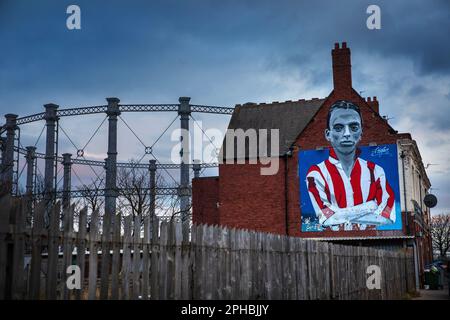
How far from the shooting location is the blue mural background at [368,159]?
104 ft

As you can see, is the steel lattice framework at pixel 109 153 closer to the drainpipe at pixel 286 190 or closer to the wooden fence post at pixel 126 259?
the drainpipe at pixel 286 190

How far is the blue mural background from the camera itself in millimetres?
31688

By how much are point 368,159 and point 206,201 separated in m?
12.4

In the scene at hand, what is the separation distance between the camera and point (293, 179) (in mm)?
34500

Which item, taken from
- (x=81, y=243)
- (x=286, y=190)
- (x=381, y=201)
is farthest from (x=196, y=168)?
(x=81, y=243)

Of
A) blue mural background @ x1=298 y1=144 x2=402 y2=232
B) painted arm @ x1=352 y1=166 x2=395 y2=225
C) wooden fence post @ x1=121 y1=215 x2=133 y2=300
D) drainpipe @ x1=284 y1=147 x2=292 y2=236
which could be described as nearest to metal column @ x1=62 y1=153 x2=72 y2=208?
drainpipe @ x1=284 y1=147 x2=292 y2=236

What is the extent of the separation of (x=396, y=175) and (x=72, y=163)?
36923 millimetres

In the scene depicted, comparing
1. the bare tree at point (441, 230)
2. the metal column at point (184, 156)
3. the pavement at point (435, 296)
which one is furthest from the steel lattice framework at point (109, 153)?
the bare tree at point (441, 230)

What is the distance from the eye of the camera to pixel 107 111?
4691cm

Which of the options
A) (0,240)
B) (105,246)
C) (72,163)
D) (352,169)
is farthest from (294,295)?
(72,163)

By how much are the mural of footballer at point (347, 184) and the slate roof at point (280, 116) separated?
4.05 meters

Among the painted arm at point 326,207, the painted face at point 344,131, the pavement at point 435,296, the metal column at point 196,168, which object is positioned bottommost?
→ the pavement at point 435,296
